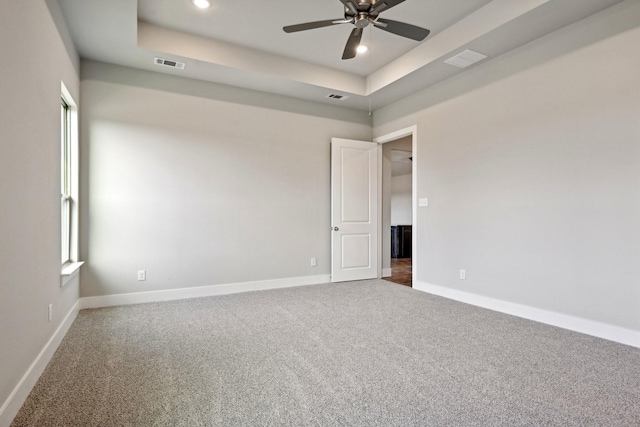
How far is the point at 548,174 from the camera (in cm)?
321

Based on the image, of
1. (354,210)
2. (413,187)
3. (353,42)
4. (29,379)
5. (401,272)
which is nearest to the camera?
(29,379)

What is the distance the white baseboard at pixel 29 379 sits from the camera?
1641 mm

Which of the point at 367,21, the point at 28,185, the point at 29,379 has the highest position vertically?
the point at 367,21

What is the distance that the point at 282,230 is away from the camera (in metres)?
4.81

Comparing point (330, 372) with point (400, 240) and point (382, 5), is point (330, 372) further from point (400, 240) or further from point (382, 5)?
point (400, 240)

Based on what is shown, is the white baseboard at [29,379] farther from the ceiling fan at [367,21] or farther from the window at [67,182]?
the ceiling fan at [367,21]

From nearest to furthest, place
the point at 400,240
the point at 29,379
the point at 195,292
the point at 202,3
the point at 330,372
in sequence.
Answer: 1. the point at 29,379
2. the point at 330,372
3. the point at 202,3
4. the point at 195,292
5. the point at 400,240

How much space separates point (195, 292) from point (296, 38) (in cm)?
334

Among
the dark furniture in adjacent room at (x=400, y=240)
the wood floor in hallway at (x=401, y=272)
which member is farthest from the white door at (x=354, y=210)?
the dark furniture in adjacent room at (x=400, y=240)

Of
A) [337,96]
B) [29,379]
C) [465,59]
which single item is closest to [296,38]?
[337,96]

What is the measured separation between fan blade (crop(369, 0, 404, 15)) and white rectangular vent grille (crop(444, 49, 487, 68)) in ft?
5.17

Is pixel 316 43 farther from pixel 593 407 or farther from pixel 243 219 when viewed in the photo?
pixel 593 407

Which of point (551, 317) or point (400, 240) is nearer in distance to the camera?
point (551, 317)

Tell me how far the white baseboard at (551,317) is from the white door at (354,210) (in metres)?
1.28
